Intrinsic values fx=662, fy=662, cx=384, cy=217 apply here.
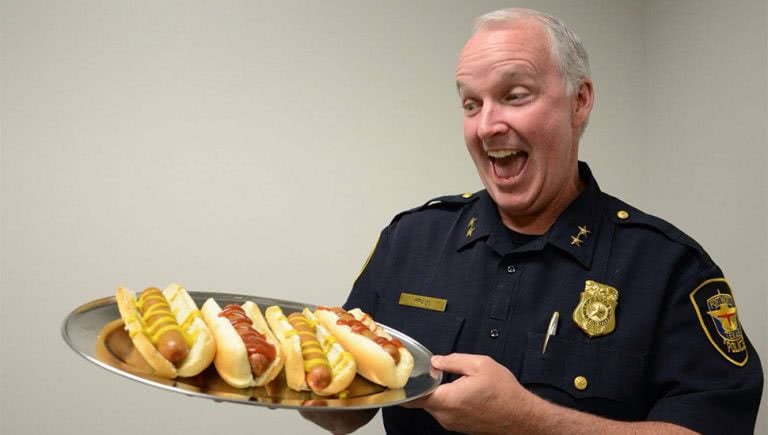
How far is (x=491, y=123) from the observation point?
6.22 feet

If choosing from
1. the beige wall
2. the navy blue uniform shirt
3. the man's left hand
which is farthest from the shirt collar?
the beige wall

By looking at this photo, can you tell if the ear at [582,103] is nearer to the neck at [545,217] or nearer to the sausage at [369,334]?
the neck at [545,217]

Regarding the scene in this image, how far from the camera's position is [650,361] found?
5.89ft

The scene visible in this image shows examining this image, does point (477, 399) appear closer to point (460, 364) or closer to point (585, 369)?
point (460, 364)

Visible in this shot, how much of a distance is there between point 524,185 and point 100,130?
1.97 m

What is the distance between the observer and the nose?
1890 millimetres

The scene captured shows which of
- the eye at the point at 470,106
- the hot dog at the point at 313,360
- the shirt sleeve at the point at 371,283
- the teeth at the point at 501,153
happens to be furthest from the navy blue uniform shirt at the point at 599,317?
the hot dog at the point at 313,360

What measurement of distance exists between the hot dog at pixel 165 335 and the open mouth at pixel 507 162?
3.11ft

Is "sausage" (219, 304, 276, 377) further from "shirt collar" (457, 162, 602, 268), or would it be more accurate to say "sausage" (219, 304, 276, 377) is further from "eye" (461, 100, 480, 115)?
"eye" (461, 100, 480, 115)

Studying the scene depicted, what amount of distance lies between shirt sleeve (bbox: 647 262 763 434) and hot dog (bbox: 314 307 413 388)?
2.26 ft

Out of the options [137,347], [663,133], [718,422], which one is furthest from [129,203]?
[663,133]

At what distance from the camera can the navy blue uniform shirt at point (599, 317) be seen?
174cm

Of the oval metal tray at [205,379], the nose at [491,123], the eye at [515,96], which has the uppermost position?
the eye at [515,96]

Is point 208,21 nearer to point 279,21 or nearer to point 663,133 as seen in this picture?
point 279,21
